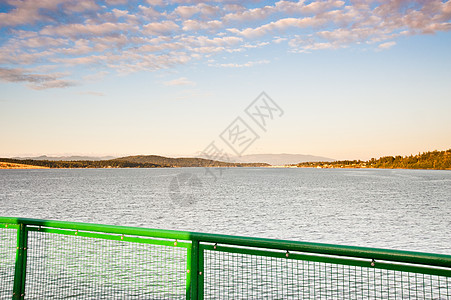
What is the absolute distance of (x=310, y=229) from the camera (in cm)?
2588

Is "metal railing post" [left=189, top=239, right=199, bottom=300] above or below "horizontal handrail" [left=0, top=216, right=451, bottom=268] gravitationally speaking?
below

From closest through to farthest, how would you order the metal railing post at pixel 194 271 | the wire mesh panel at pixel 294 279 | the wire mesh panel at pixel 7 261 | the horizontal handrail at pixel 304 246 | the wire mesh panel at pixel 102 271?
the horizontal handrail at pixel 304 246 → the wire mesh panel at pixel 294 279 → the metal railing post at pixel 194 271 → the wire mesh panel at pixel 102 271 → the wire mesh panel at pixel 7 261

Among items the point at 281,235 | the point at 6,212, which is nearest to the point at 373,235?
the point at 281,235

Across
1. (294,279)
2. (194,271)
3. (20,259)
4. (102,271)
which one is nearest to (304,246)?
(194,271)

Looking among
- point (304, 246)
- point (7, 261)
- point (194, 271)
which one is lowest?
point (7, 261)

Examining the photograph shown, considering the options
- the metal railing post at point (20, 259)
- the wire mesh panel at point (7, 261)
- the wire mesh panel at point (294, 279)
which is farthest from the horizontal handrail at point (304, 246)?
the wire mesh panel at point (7, 261)

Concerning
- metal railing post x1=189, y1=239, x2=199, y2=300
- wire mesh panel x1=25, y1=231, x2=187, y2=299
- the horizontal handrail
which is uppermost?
the horizontal handrail

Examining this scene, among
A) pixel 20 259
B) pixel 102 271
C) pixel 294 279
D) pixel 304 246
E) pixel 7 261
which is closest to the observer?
pixel 304 246

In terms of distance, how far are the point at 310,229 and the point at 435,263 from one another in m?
23.6

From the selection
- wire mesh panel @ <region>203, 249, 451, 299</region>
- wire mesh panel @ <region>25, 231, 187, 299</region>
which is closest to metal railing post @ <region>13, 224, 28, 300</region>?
wire mesh panel @ <region>25, 231, 187, 299</region>

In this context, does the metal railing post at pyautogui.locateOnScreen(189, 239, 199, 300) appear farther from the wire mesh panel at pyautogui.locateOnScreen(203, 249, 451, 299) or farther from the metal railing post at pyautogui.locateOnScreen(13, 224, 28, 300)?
the metal railing post at pyautogui.locateOnScreen(13, 224, 28, 300)

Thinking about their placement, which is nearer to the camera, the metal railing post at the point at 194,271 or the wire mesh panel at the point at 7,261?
the metal railing post at the point at 194,271

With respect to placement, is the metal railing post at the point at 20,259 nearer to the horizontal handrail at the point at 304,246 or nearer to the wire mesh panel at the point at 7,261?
the wire mesh panel at the point at 7,261

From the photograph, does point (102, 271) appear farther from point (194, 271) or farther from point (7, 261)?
point (7, 261)
